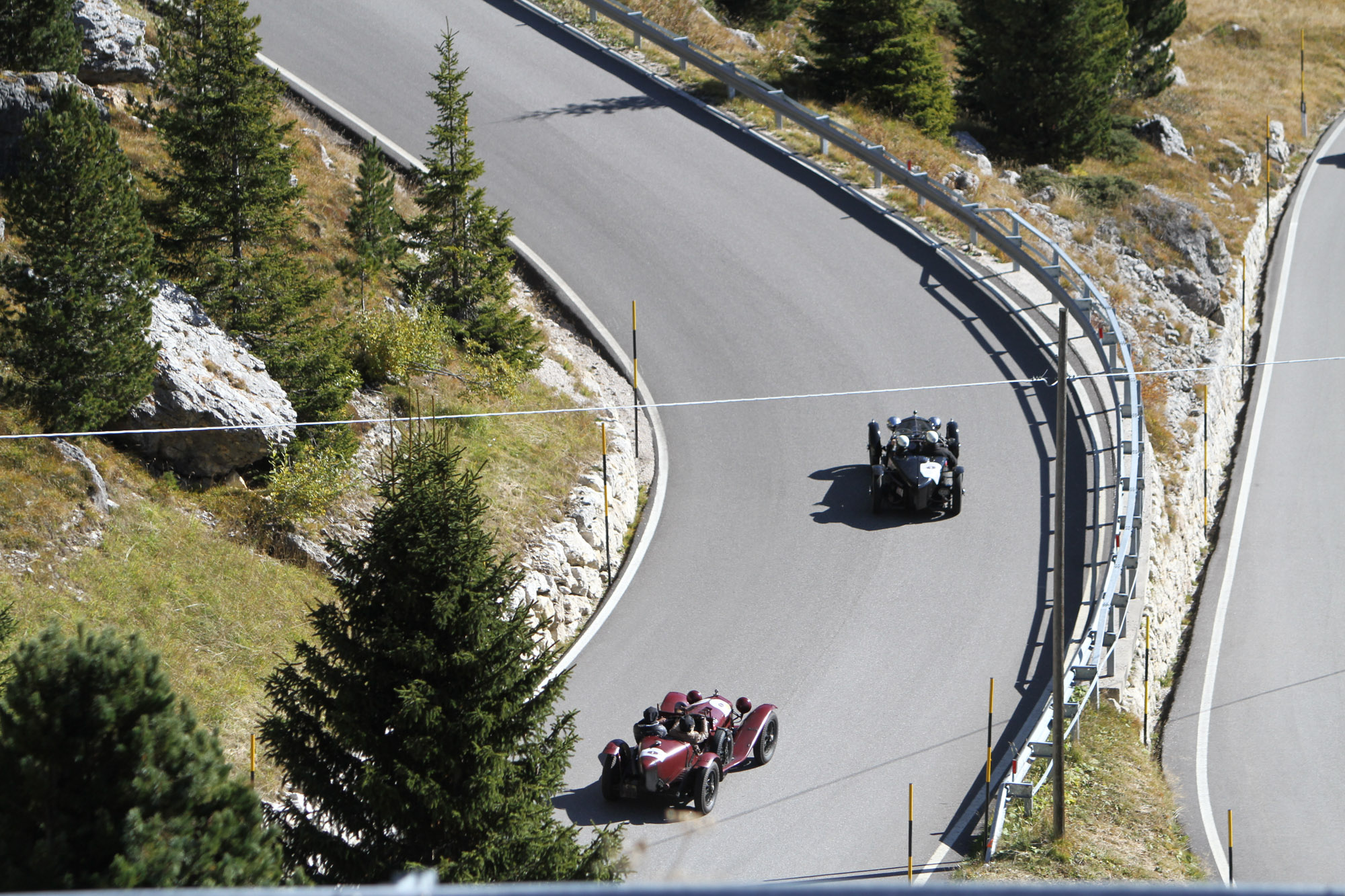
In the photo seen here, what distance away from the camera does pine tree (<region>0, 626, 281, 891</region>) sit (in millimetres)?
6891

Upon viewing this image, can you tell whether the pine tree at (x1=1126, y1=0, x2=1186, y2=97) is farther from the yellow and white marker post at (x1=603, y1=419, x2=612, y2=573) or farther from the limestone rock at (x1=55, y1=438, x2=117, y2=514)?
the limestone rock at (x1=55, y1=438, x2=117, y2=514)

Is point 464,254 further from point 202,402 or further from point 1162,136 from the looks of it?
point 1162,136

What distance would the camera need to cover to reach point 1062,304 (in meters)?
25.4

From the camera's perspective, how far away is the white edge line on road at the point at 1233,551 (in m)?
17.8

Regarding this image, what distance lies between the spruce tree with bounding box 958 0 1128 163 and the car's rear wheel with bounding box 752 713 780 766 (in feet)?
82.0

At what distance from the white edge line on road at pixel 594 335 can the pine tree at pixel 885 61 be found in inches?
443

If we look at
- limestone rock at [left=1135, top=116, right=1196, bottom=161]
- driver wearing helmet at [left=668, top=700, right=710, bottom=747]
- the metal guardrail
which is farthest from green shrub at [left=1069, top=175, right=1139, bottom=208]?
driver wearing helmet at [left=668, top=700, right=710, bottom=747]

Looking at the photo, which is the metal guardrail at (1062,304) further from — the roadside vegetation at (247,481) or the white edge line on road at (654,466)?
the roadside vegetation at (247,481)

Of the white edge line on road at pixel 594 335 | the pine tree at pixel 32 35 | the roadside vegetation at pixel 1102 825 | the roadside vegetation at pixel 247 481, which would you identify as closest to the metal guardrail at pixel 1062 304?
the roadside vegetation at pixel 1102 825

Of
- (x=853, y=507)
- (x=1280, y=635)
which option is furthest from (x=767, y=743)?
(x=1280, y=635)

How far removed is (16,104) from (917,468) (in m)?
14.7

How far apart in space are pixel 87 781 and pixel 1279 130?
45073mm

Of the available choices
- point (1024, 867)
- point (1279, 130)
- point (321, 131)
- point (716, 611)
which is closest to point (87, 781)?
point (1024, 867)

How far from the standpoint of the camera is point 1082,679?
17.4 metres
